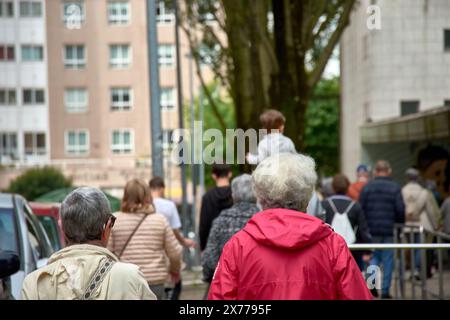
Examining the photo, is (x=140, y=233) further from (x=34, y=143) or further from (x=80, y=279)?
(x=34, y=143)

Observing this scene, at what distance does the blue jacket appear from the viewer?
13703 millimetres

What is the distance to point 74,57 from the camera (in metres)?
69.2

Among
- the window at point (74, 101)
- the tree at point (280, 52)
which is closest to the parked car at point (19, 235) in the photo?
the tree at point (280, 52)

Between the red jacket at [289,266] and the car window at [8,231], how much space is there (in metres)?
4.53

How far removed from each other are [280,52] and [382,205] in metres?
2.59

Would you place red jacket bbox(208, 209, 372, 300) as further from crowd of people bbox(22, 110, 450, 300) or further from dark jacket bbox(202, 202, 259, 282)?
dark jacket bbox(202, 202, 259, 282)

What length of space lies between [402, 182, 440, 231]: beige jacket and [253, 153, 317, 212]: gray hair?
11.2 metres

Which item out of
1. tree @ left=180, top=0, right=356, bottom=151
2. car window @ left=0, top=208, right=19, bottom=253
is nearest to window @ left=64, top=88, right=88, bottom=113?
tree @ left=180, top=0, right=356, bottom=151

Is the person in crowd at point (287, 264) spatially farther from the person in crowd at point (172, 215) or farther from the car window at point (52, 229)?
the car window at point (52, 229)
